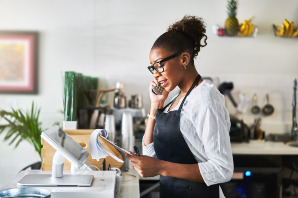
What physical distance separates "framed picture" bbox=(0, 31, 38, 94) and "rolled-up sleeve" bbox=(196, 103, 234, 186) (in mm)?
2522

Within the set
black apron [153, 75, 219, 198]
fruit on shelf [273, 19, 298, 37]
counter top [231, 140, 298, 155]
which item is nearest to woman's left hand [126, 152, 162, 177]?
black apron [153, 75, 219, 198]

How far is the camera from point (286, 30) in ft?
10.3

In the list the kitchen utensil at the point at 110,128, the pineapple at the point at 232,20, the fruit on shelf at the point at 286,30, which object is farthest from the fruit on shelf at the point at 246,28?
the kitchen utensil at the point at 110,128

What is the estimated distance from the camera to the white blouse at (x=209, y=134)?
109 cm

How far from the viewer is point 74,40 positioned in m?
3.12

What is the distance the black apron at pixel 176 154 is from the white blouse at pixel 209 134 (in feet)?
0.11

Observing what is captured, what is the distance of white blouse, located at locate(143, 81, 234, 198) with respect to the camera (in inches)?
42.8

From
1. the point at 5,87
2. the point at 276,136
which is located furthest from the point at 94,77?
the point at 276,136

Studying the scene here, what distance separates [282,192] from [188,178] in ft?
6.06

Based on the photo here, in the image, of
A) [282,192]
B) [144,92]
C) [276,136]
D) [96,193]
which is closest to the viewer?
[96,193]

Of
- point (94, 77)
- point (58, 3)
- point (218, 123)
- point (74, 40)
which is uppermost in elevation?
point (58, 3)

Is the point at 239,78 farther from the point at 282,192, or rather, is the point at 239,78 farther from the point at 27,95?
the point at 27,95

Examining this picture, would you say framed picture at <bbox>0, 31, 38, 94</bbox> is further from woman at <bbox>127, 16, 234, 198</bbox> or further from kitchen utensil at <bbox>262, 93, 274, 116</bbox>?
kitchen utensil at <bbox>262, 93, 274, 116</bbox>

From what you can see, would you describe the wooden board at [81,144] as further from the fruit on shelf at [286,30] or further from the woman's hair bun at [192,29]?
the fruit on shelf at [286,30]
